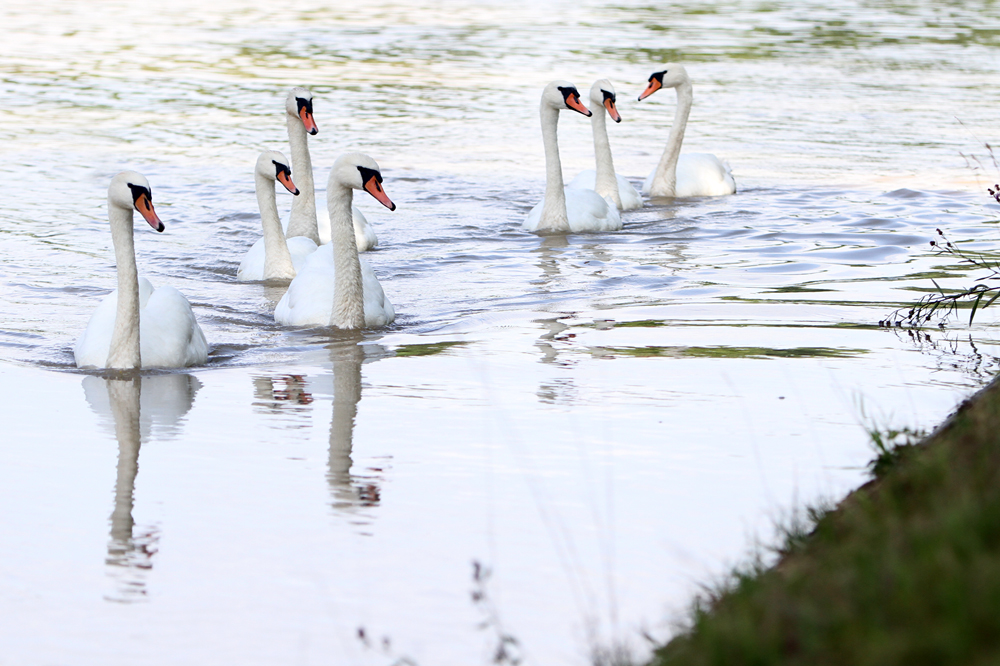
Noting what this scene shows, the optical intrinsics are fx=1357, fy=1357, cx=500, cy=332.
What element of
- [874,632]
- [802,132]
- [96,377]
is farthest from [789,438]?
[802,132]

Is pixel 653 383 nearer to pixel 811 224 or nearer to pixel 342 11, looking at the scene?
pixel 811 224

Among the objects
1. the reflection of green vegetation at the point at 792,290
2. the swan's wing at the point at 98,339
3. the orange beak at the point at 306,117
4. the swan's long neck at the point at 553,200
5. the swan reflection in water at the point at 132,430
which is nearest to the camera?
the swan reflection in water at the point at 132,430

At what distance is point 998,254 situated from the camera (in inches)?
433

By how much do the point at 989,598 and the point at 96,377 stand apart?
6.07 meters

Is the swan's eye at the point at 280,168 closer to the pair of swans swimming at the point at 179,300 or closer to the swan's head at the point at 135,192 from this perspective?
the pair of swans swimming at the point at 179,300

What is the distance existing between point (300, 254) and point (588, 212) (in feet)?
9.78

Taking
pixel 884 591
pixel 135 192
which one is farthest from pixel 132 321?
pixel 884 591

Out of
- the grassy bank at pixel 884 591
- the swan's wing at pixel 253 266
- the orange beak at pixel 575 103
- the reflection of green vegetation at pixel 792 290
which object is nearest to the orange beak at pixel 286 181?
the swan's wing at pixel 253 266

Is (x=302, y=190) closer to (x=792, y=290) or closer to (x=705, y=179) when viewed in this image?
(x=705, y=179)

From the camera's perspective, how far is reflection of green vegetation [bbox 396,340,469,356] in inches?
335

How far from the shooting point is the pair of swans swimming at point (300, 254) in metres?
8.00

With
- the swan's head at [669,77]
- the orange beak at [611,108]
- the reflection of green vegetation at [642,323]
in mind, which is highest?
the swan's head at [669,77]

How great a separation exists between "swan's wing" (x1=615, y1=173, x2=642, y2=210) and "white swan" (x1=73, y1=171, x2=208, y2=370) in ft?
23.3

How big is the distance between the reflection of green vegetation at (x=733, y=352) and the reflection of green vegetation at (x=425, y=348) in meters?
0.98
